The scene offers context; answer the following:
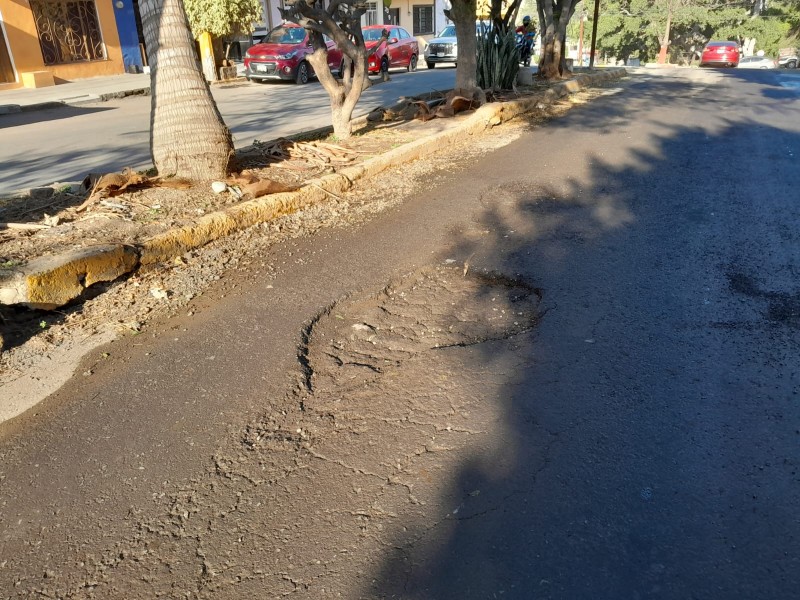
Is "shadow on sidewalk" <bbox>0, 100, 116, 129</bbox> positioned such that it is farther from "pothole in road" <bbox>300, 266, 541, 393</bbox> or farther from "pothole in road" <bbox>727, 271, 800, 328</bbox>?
"pothole in road" <bbox>727, 271, 800, 328</bbox>

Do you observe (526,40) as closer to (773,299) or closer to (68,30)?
(68,30)

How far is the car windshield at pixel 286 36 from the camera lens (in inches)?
806

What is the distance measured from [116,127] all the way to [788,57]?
54.4 m

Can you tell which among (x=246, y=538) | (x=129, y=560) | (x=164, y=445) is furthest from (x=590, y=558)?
(x=164, y=445)

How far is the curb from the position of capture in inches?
167

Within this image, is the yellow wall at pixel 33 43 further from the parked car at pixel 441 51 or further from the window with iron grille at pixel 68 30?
the parked car at pixel 441 51

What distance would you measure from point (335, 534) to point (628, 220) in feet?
Answer: 14.9

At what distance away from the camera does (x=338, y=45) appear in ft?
29.5

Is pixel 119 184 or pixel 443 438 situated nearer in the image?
pixel 443 438

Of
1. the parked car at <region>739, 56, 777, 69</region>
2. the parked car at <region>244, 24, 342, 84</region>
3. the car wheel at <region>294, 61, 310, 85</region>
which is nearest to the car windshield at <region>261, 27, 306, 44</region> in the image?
the parked car at <region>244, 24, 342, 84</region>

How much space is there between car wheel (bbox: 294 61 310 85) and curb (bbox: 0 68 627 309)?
40.4 feet

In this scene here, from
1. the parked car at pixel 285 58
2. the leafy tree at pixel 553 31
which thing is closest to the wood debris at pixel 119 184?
the leafy tree at pixel 553 31

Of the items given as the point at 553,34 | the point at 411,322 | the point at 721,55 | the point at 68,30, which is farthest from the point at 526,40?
the point at 721,55

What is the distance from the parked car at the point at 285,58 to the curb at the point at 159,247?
39.8ft
